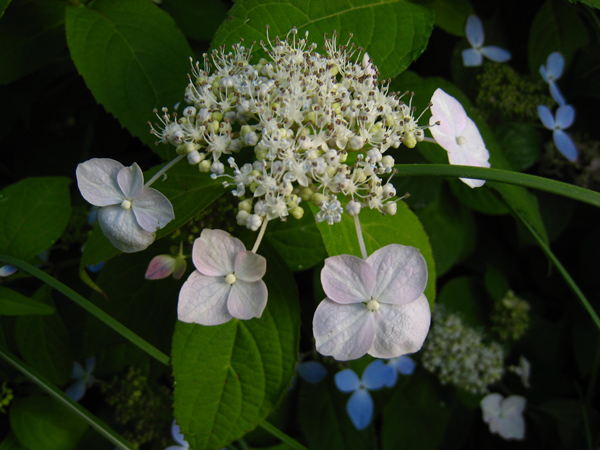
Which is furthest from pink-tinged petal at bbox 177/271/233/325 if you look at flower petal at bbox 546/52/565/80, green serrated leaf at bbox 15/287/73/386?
flower petal at bbox 546/52/565/80

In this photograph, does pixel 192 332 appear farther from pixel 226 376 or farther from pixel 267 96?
pixel 267 96

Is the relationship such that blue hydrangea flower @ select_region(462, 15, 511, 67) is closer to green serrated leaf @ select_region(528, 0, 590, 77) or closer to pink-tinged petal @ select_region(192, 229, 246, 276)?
green serrated leaf @ select_region(528, 0, 590, 77)

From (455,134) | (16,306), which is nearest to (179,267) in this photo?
(16,306)

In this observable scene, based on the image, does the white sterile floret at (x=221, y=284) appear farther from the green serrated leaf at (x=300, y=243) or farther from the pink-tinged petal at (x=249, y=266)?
the green serrated leaf at (x=300, y=243)

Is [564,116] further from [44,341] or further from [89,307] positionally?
[44,341]

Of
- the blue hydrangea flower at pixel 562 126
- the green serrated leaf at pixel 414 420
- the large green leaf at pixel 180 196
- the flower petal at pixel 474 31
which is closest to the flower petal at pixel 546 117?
the blue hydrangea flower at pixel 562 126
